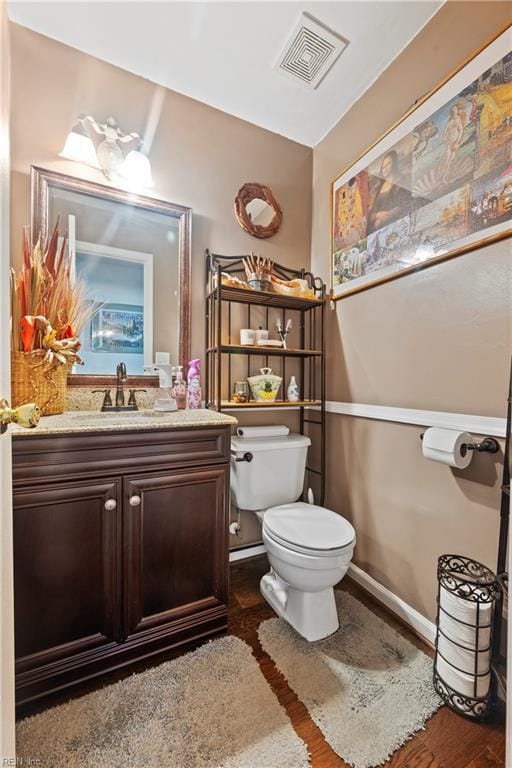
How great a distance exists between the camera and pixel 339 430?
75.3 inches

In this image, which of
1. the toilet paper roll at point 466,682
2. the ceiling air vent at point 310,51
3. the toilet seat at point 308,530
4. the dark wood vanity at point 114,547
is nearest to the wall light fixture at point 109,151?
the ceiling air vent at point 310,51

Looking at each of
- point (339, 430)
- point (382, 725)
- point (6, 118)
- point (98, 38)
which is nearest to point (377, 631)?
point (382, 725)

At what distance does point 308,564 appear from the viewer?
125cm

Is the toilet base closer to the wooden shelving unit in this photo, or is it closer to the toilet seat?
the toilet seat

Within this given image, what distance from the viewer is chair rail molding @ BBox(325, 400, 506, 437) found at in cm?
115

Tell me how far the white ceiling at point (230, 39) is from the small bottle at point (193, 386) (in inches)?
52.0

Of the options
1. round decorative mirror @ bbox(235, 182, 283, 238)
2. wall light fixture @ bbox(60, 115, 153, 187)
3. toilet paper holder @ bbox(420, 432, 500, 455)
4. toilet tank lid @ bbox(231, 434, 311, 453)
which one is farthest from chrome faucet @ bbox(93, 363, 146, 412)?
toilet paper holder @ bbox(420, 432, 500, 455)

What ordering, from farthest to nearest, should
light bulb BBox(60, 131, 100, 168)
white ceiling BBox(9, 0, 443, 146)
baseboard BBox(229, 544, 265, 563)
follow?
1. baseboard BBox(229, 544, 265, 563)
2. light bulb BBox(60, 131, 100, 168)
3. white ceiling BBox(9, 0, 443, 146)

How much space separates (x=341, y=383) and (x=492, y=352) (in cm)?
84

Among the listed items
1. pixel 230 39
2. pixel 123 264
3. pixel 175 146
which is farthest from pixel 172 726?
pixel 230 39

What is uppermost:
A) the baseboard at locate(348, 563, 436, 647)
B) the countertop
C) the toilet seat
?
the countertop

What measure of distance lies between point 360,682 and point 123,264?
6.70 ft

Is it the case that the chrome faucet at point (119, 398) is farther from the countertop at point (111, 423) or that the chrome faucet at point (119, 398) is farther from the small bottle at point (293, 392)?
the small bottle at point (293, 392)

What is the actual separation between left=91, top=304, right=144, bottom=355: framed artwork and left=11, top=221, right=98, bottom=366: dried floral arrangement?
4.8 inches
